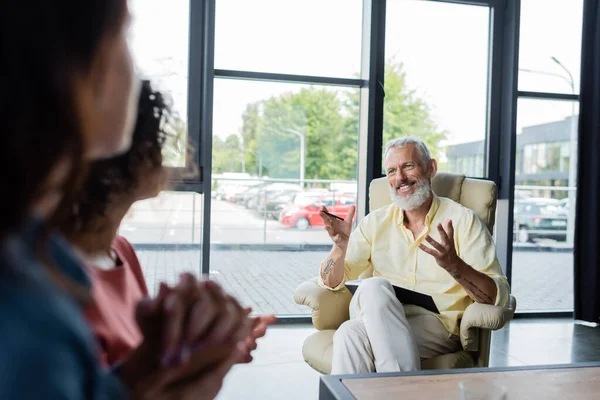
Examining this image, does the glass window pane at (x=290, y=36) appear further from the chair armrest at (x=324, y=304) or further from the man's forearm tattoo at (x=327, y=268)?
the chair armrest at (x=324, y=304)

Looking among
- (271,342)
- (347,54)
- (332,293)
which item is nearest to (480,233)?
(332,293)

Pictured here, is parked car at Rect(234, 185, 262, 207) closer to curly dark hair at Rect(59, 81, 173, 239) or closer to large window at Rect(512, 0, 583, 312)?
large window at Rect(512, 0, 583, 312)

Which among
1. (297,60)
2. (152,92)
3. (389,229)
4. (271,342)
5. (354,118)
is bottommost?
(271,342)

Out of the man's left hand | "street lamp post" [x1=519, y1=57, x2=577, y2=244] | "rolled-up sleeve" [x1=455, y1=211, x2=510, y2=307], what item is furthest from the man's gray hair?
"street lamp post" [x1=519, y1=57, x2=577, y2=244]

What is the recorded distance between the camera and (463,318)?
2076 mm

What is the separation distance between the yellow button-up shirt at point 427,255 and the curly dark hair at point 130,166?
155 cm

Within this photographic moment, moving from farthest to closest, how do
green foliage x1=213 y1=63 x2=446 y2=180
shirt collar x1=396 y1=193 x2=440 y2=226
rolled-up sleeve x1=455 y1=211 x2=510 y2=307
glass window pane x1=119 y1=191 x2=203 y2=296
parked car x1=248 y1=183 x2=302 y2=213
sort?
parked car x1=248 y1=183 x2=302 y2=213 < green foliage x1=213 y1=63 x2=446 y2=180 < glass window pane x1=119 y1=191 x2=203 y2=296 < shirt collar x1=396 y1=193 x2=440 y2=226 < rolled-up sleeve x1=455 y1=211 x2=510 y2=307

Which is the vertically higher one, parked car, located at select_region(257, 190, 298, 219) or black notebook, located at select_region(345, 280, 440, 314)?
parked car, located at select_region(257, 190, 298, 219)

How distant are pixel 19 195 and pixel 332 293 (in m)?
2.09

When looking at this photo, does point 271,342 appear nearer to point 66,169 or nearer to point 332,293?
point 332,293

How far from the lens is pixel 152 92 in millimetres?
978

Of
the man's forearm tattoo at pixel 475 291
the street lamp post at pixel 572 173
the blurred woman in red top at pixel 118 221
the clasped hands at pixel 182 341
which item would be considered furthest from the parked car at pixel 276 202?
the clasped hands at pixel 182 341

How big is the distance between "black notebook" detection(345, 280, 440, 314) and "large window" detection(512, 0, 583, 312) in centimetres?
229

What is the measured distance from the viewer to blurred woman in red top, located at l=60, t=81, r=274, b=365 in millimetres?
671
